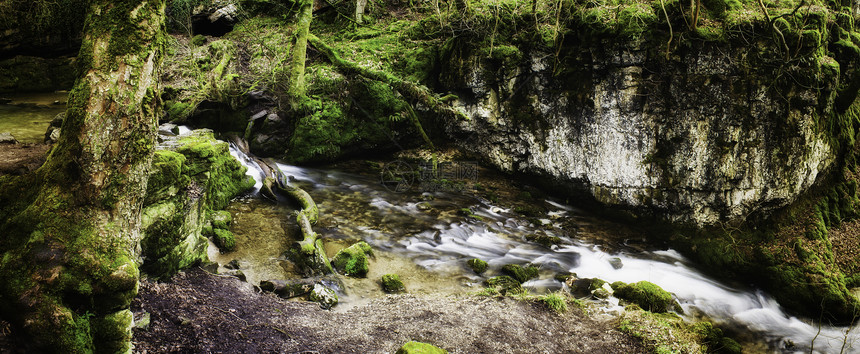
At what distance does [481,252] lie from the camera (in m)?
8.80

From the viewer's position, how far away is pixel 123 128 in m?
3.20

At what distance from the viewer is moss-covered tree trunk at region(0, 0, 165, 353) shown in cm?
296

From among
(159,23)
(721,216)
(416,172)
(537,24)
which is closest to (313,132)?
(416,172)

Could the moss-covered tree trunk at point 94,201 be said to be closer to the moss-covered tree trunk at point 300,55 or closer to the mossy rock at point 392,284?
the mossy rock at point 392,284

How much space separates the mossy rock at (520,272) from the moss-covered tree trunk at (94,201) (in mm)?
6188

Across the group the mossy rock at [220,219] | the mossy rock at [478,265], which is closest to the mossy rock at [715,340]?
the mossy rock at [478,265]

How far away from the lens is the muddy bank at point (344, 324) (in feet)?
14.1

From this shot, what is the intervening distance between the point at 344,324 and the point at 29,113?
34.5 feet

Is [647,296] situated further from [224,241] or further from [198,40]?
[198,40]

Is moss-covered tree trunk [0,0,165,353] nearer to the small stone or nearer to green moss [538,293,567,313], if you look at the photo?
the small stone

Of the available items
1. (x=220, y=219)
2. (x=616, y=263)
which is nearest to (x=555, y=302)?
(x=616, y=263)

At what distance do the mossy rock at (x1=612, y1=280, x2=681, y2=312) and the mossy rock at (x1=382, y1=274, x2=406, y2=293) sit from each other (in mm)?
4137

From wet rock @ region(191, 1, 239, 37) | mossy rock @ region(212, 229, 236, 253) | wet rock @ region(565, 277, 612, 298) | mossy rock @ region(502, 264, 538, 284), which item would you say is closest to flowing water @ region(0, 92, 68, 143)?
mossy rock @ region(212, 229, 236, 253)

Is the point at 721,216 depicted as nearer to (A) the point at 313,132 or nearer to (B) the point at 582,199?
(B) the point at 582,199
